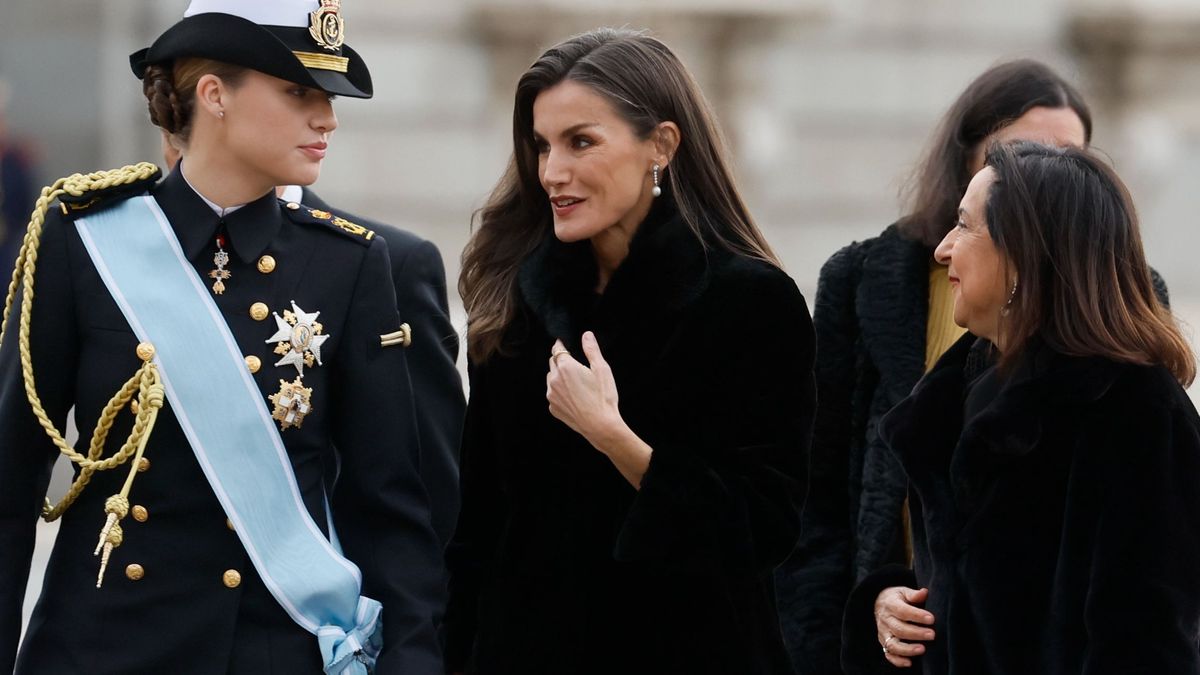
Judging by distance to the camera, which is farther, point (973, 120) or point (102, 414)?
point (973, 120)

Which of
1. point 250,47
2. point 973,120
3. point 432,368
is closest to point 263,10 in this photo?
point 250,47

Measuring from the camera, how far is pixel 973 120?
4992 millimetres

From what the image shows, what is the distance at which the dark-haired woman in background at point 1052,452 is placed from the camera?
3.54m

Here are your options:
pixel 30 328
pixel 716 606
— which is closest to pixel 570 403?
pixel 716 606

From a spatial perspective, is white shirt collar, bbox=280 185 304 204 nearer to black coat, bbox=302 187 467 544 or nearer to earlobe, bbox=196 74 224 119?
black coat, bbox=302 187 467 544

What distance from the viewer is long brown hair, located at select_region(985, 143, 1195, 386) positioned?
146 inches

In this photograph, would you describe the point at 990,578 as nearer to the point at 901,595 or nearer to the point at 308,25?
the point at 901,595

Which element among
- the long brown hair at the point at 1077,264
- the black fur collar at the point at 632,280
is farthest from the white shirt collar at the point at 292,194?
the long brown hair at the point at 1077,264

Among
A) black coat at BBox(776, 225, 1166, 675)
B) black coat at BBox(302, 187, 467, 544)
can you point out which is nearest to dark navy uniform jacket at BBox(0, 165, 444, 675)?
black coat at BBox(302, 187, 467, 544)

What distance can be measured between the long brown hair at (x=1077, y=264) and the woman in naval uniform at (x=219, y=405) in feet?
3.58

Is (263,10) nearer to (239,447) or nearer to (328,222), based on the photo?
(328,222)

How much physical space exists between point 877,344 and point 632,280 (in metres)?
0.87

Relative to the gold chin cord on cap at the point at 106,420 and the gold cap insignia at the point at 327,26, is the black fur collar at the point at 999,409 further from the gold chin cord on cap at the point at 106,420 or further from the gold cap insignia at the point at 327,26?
the gold chin cord on cap at the point at 106,420

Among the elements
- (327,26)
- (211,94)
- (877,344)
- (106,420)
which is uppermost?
(327,26)
